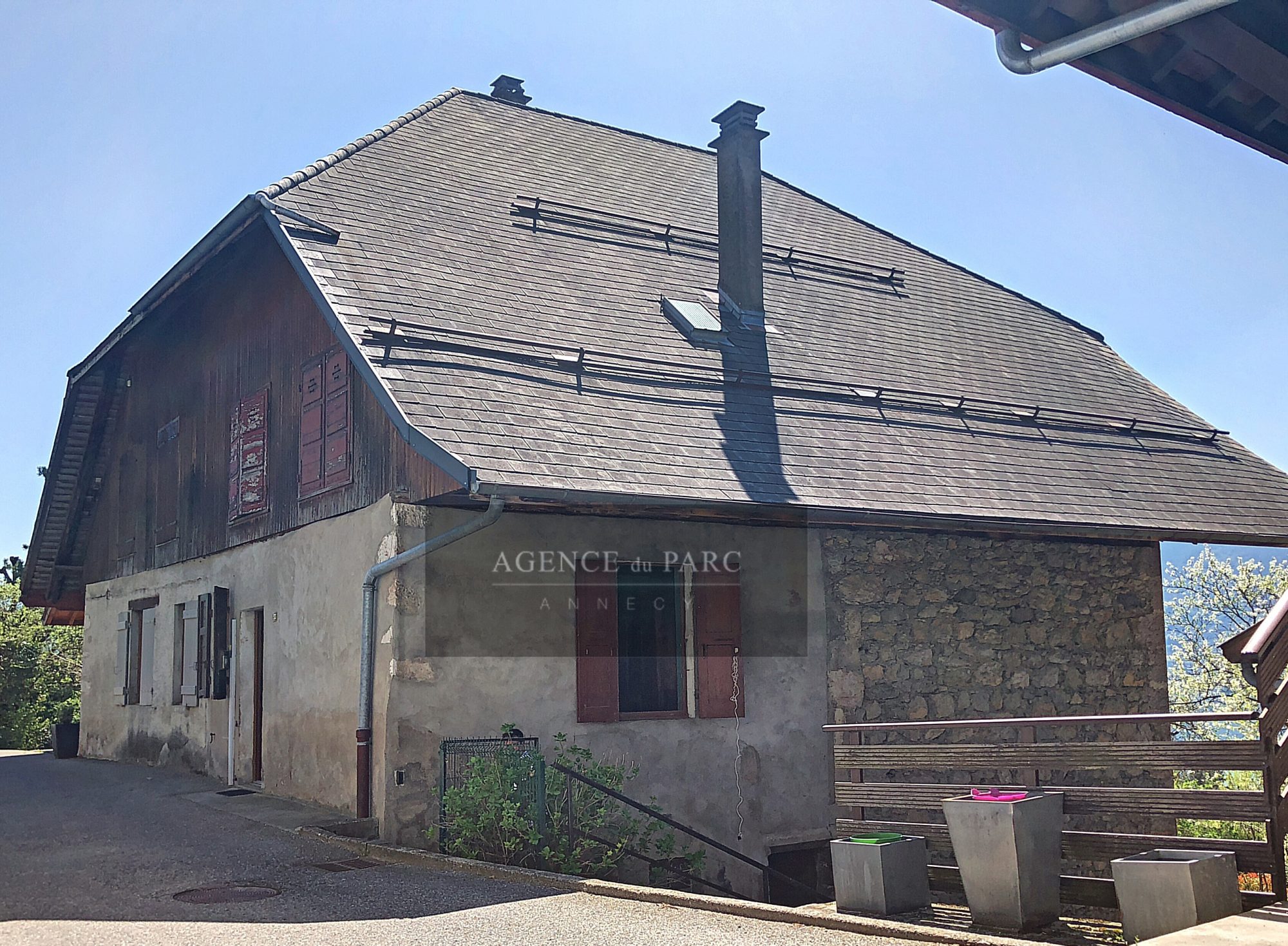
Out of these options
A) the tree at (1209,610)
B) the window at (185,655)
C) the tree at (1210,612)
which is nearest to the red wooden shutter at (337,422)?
the window at (185,655)

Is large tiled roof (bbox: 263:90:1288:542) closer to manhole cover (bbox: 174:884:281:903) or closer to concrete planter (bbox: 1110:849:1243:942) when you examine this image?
manhole cover (bbox: 174:884:281:903)

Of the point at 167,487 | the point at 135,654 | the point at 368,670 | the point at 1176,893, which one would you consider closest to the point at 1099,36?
the point at 1176,893

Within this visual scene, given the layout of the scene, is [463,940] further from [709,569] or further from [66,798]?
[66,798]

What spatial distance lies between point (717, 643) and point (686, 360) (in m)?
2.55

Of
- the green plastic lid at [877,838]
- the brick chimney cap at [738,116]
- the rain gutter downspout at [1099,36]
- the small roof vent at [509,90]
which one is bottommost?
the green plastic lid at [877,838]

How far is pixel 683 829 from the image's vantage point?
870 cm

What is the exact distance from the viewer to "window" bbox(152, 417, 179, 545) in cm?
1419

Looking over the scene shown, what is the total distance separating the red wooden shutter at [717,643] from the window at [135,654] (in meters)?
7.86

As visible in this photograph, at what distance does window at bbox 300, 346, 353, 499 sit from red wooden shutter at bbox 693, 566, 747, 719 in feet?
9.91

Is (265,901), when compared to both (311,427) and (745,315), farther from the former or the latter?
(745,315)

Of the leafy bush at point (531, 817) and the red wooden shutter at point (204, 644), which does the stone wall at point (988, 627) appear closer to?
the leafy bush at point (531, 817)

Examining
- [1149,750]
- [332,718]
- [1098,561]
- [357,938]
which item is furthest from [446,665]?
[1098,561]

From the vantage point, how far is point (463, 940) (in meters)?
5.69

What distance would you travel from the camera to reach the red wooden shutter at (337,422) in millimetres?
10156
